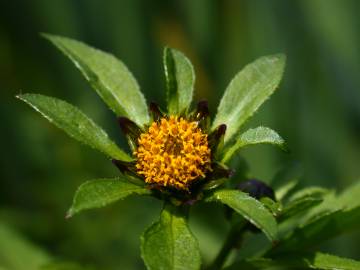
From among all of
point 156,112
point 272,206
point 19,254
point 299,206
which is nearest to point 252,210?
point 272,206

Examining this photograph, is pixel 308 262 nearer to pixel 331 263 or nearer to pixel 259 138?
pixel 331 263

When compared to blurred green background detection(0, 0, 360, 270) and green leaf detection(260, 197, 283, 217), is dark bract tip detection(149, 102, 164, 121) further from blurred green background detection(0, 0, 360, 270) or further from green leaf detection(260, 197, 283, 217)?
blurred green background detection(0, 0, 360, 270)

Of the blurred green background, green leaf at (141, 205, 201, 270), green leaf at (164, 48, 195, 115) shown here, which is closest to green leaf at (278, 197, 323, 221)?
green leaf at (141, 205, 201, 270)

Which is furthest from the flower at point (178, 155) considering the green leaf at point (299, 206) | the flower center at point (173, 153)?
the green leaf at point (299, 206)

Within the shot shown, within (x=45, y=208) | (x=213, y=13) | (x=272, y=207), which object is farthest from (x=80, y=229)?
(x=272, y=207)

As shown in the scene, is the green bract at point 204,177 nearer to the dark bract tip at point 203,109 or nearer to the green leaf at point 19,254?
the dark bract tip at point 203,109

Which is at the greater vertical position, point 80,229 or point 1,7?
point 1,7

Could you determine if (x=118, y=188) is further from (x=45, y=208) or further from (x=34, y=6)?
(x=34, y=6)
